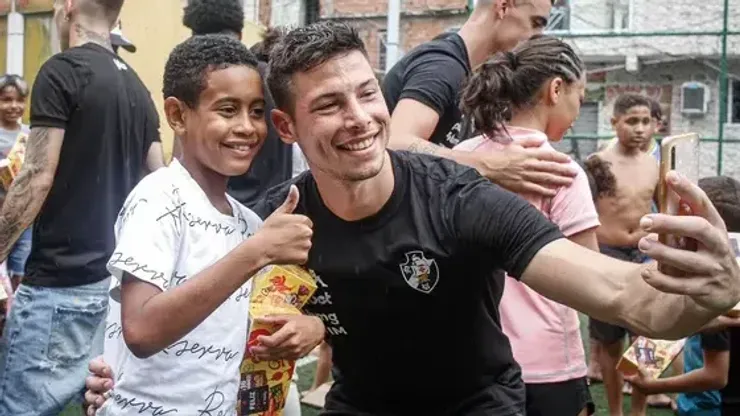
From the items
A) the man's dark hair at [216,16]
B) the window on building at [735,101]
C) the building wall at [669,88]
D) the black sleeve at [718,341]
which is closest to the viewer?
the black sleeve at [718,341]

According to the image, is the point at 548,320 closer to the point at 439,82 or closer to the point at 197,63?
the point at 439,82

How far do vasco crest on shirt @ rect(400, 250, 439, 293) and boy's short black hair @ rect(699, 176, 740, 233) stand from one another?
193cm

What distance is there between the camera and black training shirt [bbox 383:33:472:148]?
3535 millimetres

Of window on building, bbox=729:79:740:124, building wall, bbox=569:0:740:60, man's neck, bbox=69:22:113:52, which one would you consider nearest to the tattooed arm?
man's neck, bbox=69:22:113:52

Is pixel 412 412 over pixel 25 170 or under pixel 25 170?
under

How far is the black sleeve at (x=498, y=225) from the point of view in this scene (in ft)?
7.59

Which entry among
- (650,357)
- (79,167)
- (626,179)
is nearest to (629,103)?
(626,179)

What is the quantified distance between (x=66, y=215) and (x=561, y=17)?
18.4 m

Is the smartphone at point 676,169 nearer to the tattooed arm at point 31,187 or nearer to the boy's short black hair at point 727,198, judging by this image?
the boy's short black hair at point 727,198

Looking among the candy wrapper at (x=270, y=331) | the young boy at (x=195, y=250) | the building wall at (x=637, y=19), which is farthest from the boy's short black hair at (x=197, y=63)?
the building wall at (x=637, y=19)

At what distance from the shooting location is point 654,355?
163 inches

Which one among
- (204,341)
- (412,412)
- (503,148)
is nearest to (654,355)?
(503,148)

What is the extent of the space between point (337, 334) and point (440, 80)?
1203mm

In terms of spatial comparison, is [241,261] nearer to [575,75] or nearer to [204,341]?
[204,341]
